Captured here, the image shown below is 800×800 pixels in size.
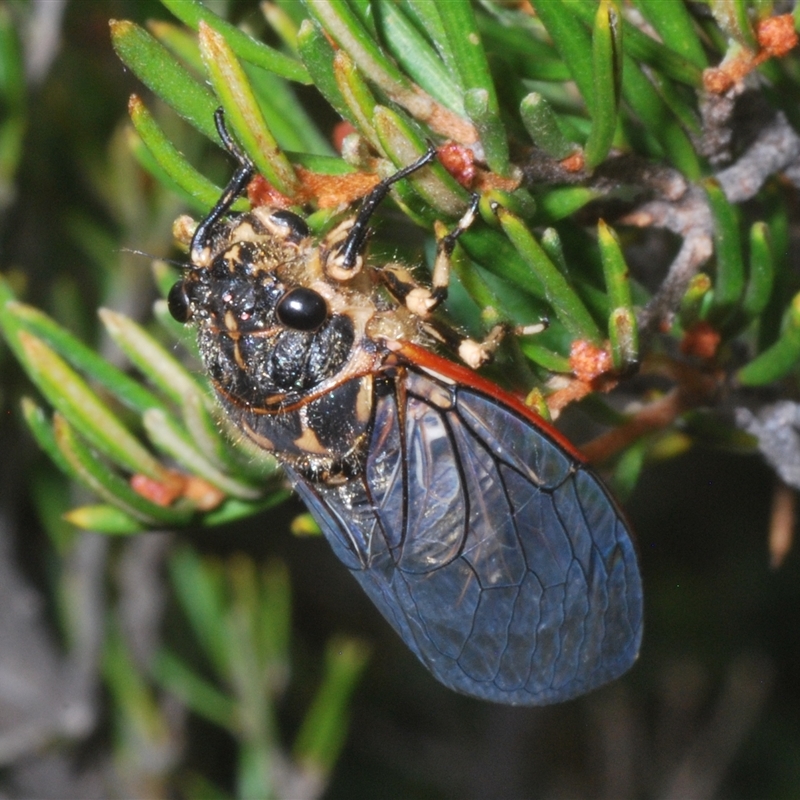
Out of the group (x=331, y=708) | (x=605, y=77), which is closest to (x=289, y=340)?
(x=605, y=77)

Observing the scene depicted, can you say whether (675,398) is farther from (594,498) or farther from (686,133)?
(686,133)

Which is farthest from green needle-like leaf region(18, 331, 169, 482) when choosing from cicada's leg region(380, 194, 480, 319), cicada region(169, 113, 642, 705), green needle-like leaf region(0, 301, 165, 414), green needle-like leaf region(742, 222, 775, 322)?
green needle-like leaf region(742, 222, 775, 322)

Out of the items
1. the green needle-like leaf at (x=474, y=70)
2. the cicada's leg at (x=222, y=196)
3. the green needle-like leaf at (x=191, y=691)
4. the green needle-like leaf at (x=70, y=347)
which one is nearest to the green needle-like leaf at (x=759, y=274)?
the green needle-like leaf at (x=474, y=70)

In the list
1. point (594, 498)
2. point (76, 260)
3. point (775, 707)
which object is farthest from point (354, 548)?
point (775, 707)

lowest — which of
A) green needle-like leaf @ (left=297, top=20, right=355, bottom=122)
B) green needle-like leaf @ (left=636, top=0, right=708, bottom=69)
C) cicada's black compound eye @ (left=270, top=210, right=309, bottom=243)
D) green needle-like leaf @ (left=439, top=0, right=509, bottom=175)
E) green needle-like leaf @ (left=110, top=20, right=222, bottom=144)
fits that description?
green needle-like leaf @ (left=636, top=0, right=708, bottom=69)

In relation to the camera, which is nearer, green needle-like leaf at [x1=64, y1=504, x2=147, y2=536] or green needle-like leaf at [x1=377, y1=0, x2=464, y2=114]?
green needle-like leaf at [x1=377, y1=0, x2=464, y2=114]

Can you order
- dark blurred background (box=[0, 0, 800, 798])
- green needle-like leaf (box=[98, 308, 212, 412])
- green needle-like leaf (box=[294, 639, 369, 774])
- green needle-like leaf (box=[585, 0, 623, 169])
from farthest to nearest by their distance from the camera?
green needle-like leaf (box=[294, 639, 369, 774]), dark blurred background (box=[0, 0, 800, 798]), green needle-like leaf (box=[98, 308, 212, 412]), green needle-like leaf (box=[585, 0, 623, 169])

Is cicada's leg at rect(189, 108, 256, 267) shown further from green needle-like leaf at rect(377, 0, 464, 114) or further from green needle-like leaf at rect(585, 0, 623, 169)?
green needle-like leaf at rect(585, 0, 623, 169)
